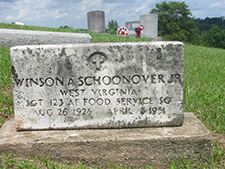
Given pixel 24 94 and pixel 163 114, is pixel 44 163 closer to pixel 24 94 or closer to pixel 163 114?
pixel 24 94

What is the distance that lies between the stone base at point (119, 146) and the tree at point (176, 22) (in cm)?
3059

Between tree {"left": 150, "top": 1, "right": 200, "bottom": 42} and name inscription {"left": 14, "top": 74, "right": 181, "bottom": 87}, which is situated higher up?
tree {"left": 150, "top": 1, "right": 200, "bottom": 42}

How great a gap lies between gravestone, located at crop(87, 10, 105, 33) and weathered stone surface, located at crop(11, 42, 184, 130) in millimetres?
10933

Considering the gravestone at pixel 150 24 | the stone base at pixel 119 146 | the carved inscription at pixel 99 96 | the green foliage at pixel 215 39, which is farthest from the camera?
the green foliage at pixel 215 39

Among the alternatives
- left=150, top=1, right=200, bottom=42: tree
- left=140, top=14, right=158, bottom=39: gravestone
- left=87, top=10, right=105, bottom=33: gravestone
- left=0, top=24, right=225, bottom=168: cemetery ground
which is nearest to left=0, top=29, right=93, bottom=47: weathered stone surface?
left=0, top=24, right=225, bottom=168: cemetery ground

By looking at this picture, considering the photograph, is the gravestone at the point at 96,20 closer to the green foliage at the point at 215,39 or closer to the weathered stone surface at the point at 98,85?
the weathered stone surface at the point at 98,85

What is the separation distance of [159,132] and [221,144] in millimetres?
658

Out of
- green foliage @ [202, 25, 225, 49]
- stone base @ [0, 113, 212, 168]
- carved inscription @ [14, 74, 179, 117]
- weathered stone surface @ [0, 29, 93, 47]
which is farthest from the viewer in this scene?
green foliage @ [202, 25, 225, 49]

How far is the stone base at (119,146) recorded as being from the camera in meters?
1.86

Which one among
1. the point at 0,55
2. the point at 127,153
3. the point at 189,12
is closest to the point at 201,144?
the point at 127,153

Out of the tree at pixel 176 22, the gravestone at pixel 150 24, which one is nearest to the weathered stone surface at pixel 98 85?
the gravestone at pixel 150 24

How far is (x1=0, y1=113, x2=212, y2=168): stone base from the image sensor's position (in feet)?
6.11

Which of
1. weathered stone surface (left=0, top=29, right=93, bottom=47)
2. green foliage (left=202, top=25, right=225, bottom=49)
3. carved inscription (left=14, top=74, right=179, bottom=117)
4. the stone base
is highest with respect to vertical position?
green foliage (left=202, top=25, right=225, bottom=49)

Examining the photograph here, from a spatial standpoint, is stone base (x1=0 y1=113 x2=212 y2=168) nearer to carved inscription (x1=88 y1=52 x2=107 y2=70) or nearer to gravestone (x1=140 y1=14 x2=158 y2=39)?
carved inscription (x1=88 y1=52 x2=107 y2=70)
